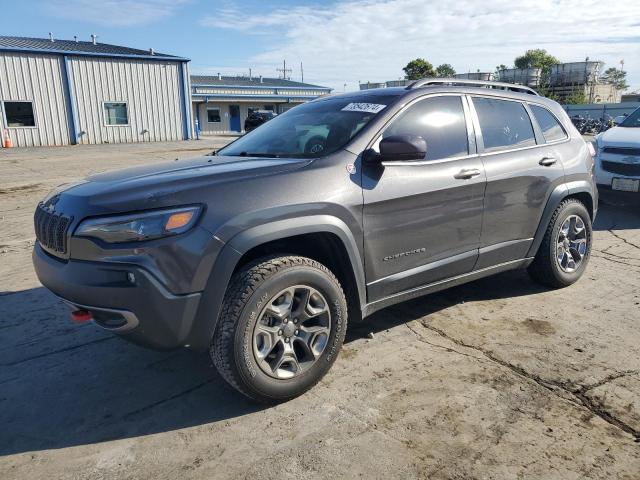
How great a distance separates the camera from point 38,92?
25.1 m

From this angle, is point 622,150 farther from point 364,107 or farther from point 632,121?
point 364,107

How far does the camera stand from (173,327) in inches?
99.7

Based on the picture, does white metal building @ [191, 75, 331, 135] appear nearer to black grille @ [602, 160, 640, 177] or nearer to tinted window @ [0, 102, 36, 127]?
tinted window @ [0, 102, 36, 127]

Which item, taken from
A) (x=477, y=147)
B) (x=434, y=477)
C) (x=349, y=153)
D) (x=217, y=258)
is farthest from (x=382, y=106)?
(x=434, y=477)

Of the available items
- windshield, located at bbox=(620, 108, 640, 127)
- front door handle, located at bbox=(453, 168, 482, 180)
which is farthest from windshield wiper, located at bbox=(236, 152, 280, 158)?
windshield, located at bbox=(620, 108, 640, 127)

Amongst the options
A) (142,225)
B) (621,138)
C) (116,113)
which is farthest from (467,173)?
(116,113)

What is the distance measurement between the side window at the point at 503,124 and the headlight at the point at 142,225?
95.9 inches

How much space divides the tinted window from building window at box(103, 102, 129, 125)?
3.58 m

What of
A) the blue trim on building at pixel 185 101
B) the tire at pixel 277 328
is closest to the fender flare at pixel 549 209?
the tire at pixel 277 328

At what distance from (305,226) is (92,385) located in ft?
5.47

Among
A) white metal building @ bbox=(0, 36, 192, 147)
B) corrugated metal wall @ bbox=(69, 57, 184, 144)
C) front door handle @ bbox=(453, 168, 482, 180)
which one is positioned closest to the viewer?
front door handle @ bbox=(453, 168, 482, 180)

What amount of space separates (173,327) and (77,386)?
1.08 metres

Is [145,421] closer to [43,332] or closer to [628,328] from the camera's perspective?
[43,332]

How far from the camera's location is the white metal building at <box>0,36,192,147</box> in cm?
2466
